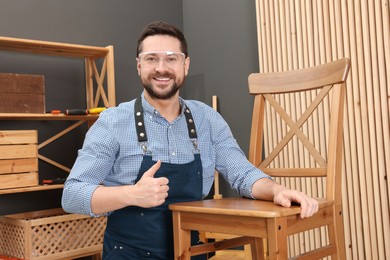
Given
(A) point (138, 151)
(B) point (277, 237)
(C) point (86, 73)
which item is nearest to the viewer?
(B) point (277, 237)

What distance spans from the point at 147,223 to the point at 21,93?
156 centimetres

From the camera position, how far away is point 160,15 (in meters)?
4.29

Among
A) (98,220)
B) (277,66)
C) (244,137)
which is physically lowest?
(98,220)

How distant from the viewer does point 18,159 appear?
298cm

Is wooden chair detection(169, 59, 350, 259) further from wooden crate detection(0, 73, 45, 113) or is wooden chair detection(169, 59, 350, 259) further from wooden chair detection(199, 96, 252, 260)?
wooden crate detection(0, 73, 45, 113)

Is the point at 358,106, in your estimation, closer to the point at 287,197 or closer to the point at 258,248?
the point at 258,248

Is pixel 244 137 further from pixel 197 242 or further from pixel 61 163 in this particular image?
pixel 197 242

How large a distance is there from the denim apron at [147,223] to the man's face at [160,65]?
0.41ft

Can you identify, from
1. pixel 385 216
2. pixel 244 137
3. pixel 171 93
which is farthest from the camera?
pixel 244 137

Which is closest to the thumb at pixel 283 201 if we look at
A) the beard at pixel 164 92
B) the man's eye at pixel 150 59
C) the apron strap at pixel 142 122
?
the apron strap at pixel 142 122

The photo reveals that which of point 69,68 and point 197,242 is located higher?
point 69,68

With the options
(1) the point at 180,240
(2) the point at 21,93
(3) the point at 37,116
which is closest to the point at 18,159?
(3) the point at 37,116

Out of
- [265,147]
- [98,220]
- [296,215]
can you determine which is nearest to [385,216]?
[265,147]

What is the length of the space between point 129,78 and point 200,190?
7.23 feet
